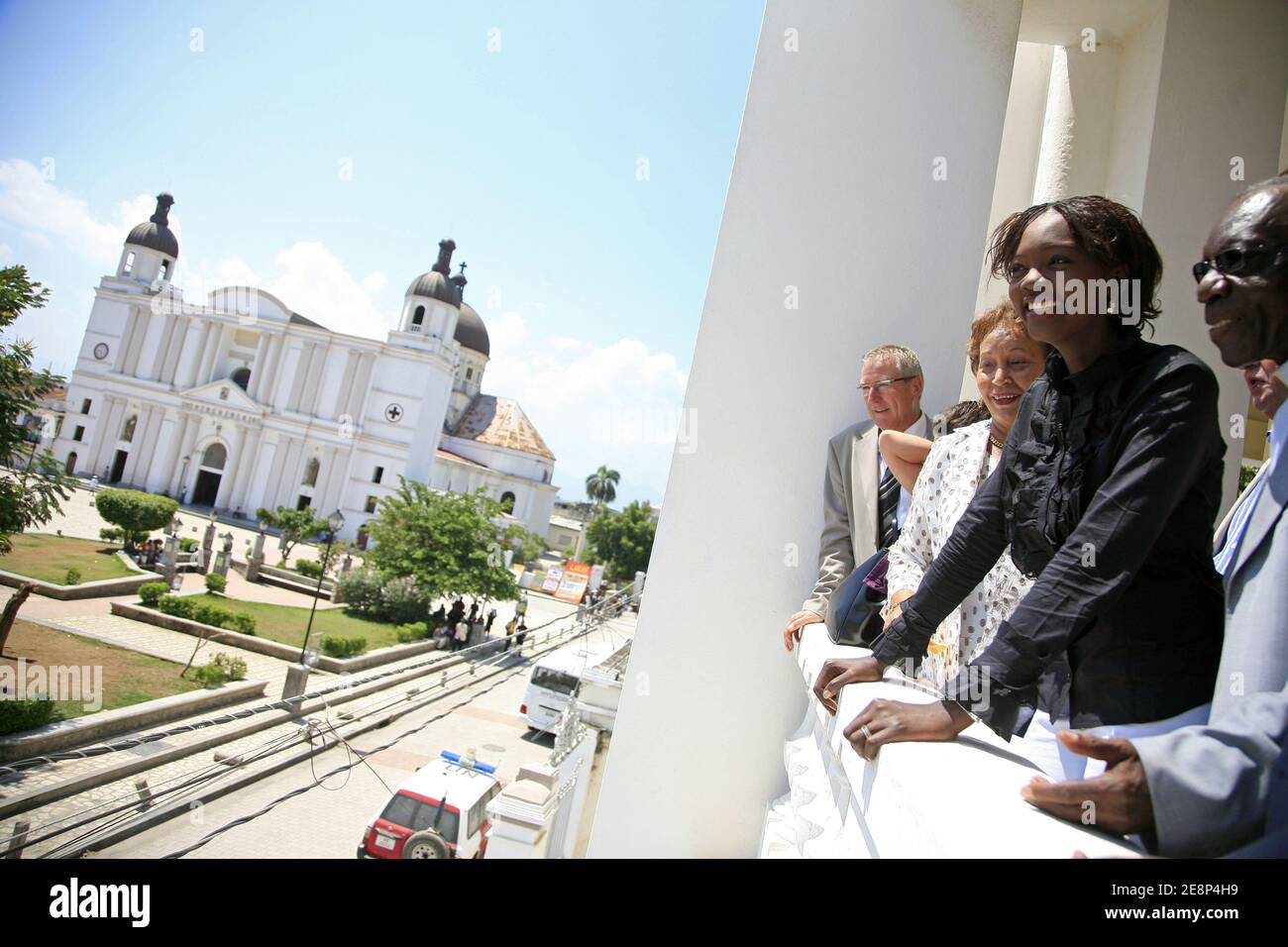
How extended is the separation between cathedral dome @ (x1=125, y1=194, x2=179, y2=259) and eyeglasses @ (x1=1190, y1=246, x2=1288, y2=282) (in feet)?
189

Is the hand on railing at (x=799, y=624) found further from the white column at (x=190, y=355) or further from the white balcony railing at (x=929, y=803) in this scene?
the white column at (x=190, y=355)

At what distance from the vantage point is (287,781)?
13.5m

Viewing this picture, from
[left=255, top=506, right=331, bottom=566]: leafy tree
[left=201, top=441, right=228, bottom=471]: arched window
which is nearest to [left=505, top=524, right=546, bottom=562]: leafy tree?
[left=255, top=506, right=331, bottom=566]: leafy tree

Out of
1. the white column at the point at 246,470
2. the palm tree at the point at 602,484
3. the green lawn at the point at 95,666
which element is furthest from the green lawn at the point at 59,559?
the palm tree at the point at 602,484

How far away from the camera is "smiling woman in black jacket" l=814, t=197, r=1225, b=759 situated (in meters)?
1.00

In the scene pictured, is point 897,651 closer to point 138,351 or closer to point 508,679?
point 508,679

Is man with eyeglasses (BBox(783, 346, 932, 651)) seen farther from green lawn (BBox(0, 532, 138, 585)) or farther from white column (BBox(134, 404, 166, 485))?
white column (BBox(134, 404, 166, 485))

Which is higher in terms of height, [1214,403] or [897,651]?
[1214,403]

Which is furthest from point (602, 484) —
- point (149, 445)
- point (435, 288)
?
point (149, 445)

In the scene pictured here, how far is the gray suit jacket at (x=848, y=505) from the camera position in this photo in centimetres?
246

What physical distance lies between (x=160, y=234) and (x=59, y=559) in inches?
1366

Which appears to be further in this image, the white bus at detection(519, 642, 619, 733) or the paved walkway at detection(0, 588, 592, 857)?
the white bus at detection(519, 642, 619, 733)
